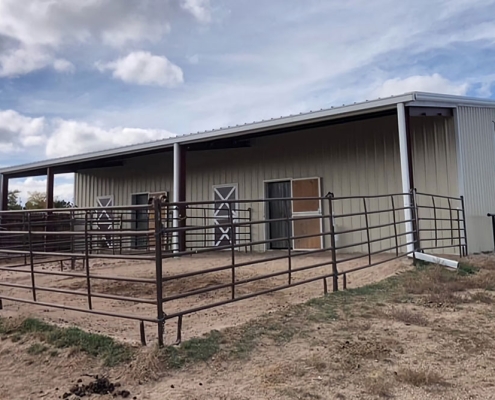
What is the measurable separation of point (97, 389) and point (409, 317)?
267cm

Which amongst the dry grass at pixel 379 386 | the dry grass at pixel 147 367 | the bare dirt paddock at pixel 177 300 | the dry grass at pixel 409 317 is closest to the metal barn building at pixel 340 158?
the bare dirt paddock at pixel 177 300

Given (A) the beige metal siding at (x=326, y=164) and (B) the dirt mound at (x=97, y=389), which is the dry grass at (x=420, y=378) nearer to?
(B) the dirt mound at (x=97, y=389)

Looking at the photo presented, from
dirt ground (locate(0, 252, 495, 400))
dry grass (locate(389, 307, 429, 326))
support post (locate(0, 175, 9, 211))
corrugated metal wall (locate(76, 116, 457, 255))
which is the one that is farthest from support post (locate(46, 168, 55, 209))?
dry grass (locate(389, 307, 429, 326))

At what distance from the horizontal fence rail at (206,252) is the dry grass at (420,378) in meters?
1.64

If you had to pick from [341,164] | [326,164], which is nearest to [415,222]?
[341,164]

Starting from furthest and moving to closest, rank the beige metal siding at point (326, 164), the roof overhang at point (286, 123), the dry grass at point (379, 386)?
the beige metal siding at point (326, 164) → the roof overhang at point (286, 123) → the dry grass at point (379, 386)

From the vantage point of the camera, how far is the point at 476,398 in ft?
7.39

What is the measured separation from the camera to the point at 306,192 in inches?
398

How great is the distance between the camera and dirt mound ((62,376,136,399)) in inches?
97.0

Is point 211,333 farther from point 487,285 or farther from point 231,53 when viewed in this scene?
point 231,53

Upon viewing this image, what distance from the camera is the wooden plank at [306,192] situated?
9945 mm

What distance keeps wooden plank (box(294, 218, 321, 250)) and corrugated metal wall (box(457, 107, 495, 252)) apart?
129 inches

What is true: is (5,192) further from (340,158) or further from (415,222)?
(415,222)

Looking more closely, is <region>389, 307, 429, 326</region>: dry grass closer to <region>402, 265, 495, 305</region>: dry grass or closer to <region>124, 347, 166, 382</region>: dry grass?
<region>402, 265, 495, 305</region>: dry grass
